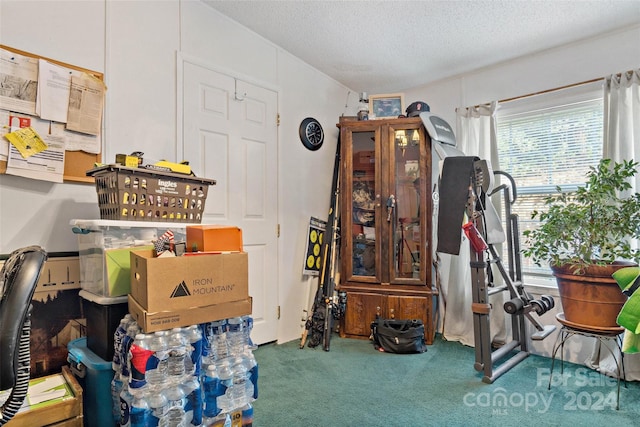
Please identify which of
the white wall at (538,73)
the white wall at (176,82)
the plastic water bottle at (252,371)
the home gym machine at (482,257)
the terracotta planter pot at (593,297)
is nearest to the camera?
the plastic water bottle at (252,371)

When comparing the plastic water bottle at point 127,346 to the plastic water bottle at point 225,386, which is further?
the plastic water bottle at point 225,386

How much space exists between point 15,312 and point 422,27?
2.89 meters

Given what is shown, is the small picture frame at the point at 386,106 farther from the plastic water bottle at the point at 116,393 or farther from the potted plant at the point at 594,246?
the plastic water bottle at the point at 116,393

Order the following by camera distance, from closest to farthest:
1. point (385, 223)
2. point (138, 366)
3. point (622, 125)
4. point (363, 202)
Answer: point (138, 366), point (622, 125), point (385, 223), point (363, 202)

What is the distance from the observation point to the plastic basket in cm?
165

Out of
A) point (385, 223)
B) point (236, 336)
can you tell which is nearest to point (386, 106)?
point (385, 223)

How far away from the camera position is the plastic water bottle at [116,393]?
56.1 inches

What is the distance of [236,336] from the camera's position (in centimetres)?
164

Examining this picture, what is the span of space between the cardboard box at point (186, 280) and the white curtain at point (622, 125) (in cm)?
253

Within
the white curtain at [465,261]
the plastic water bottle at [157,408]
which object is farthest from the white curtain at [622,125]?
the plastic water bottle at [157,408]

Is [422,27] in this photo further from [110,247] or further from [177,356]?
[177,356]

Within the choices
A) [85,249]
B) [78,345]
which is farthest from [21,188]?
[78,345]

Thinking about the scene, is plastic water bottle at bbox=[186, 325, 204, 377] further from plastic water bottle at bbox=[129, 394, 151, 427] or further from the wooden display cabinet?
the wooden display cabinet

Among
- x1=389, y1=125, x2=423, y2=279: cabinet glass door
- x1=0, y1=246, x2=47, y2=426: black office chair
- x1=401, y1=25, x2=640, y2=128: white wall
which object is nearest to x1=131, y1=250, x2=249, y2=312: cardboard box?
x1=0, y1=246, x2=47, y2=426: black office chair
